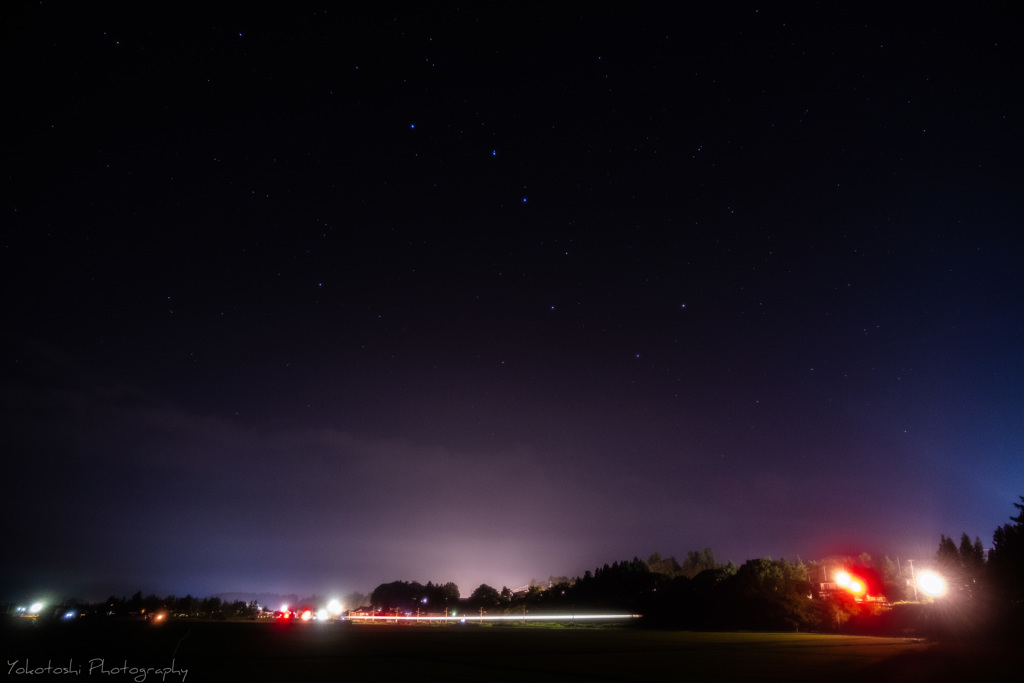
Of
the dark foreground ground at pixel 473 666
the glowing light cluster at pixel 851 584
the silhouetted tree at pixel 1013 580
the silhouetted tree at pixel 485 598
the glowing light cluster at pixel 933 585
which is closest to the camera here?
the dark foreground ground at pixel 473 666

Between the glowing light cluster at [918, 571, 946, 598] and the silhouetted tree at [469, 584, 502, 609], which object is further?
the silhouetted tree at [469, 584, 502, 609]

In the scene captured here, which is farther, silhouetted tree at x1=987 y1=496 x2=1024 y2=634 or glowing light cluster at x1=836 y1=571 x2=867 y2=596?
glowing light cluster at x1=836 y1=571 x2=867 y2=596

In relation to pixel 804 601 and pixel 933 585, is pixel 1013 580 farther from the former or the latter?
pixel 804 601

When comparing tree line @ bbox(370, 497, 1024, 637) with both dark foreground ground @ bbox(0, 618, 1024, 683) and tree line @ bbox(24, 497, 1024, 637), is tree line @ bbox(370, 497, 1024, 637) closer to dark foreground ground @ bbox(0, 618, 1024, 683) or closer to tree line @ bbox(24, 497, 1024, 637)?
tree line @ bbox(24, 497, 1024, 637)

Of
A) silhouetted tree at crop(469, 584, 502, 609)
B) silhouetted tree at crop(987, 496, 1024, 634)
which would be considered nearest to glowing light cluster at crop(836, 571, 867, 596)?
silhouetted tree at crop(987, 496, 1024, 634)

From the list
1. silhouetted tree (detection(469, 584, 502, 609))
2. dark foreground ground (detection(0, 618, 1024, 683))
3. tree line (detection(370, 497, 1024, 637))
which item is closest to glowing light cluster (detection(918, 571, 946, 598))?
tree line (detection(370, 497, 1024, 637))

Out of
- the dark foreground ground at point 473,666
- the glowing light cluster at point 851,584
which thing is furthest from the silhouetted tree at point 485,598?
the dark foreground ground at point 473,666

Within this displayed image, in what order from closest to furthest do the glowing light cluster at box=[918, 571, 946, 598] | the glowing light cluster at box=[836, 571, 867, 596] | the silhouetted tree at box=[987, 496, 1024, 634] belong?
the silhouetted tree at box=[987, 496, 1024, 634] → the glowing light cluster at box=[918, 571, 946, 598] → the glowing light cluster at box=[836, 571, 867, 596]

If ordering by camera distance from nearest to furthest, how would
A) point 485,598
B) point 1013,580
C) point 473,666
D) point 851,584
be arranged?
point 473,666 < point 1013,580 < point 851,584 < point 485,598

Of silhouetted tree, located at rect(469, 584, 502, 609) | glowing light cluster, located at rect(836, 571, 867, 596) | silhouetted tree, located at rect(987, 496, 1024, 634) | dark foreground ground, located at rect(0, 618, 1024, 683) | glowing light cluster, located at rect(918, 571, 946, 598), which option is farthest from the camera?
silhouetted tree, located at rect(469, 584, 502, 609)

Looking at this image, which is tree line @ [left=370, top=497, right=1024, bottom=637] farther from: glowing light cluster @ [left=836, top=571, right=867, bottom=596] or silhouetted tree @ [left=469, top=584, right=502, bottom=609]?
silhouetted tree @ [left=469, top=584, right=502, bottom=609]

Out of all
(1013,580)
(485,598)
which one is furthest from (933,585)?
(485,598)

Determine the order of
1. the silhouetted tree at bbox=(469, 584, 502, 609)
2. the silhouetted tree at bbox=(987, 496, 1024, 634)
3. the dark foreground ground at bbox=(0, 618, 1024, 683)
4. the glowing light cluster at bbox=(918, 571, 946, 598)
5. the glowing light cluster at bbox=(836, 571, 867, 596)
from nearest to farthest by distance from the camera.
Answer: the dark foreground ground at bbox=(0, 618, 1024, 683) → the silhouetted tree at bbox=(987, 496, 1024, 634) → the glowing light cluster at bbox=(918, 571, 946, 598) → the glowing light cluster at bbox=(836, 571, 867, 596) → the silhouetted tree at bbox=(469, 584, 502, 609)

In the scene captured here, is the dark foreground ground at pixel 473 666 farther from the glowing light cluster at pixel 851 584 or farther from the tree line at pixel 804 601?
the glowing light cluster at pixel 851 584
